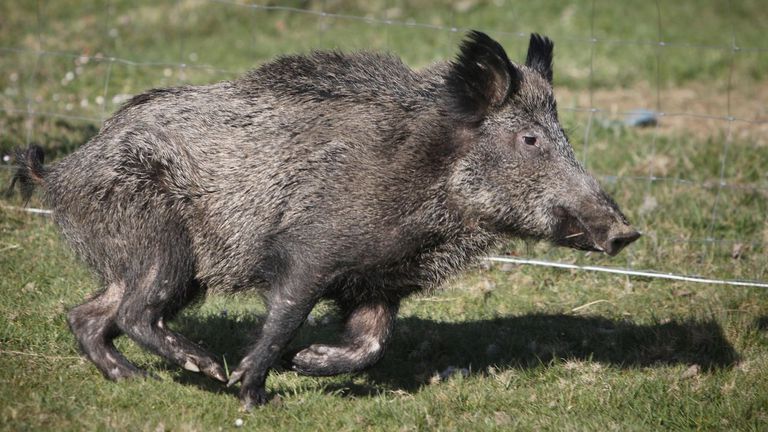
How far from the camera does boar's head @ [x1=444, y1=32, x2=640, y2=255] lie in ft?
17.0

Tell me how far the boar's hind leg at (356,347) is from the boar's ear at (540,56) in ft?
5.22

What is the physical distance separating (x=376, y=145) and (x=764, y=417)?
95.2 inches

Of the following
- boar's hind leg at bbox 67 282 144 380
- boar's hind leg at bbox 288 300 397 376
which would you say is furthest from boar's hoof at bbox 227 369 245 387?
boar's hind leg at bbox 67 282 144 380

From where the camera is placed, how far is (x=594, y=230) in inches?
198

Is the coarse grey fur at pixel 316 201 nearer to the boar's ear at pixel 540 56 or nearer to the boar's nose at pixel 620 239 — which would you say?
the boar's nose at pixel 620 239

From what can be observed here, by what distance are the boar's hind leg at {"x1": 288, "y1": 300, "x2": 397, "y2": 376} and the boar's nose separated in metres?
1.22

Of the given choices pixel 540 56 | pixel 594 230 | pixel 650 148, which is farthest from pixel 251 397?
pixel 650 148

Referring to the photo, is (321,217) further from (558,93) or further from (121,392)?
(558,93)

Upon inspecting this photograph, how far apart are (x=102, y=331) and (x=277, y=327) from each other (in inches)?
38.9

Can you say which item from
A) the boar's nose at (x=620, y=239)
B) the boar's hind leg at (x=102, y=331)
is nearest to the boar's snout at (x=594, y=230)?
the boar's nose at (x=620, y=239)

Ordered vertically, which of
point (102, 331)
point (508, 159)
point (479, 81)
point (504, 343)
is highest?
point (479, 81)

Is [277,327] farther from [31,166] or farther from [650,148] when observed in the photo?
[650,148]

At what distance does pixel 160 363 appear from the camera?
5.52 metres

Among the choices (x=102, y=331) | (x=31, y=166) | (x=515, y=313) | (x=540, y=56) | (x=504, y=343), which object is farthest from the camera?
(x=515, y=313)
